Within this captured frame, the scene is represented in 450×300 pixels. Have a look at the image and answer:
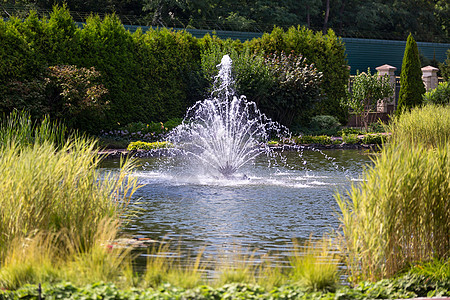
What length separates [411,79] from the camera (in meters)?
23.2

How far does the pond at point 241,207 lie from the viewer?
750 centimetres

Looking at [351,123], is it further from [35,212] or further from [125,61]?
[35,212]

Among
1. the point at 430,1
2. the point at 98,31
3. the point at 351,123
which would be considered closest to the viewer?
the point at 98,31

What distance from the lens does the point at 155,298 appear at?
448 centimetres

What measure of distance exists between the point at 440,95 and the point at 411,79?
4.02 feet

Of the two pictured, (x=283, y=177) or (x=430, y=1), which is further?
(x=430, y=1)

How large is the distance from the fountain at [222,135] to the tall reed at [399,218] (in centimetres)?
743

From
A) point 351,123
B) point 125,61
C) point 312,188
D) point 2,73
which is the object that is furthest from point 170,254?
point 351,123

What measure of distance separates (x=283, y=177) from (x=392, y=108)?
16.6 m

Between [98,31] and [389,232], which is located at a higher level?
[98,31]

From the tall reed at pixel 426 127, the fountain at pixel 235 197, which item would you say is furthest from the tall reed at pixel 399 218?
the tall reed at pixel 426 127

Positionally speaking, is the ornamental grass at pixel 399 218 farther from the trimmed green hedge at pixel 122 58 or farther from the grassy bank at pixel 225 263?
the trimmed green hedge at pixel 122 58

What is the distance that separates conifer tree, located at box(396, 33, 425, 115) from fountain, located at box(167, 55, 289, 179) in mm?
5096

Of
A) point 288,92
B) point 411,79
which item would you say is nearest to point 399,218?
point 288,92
